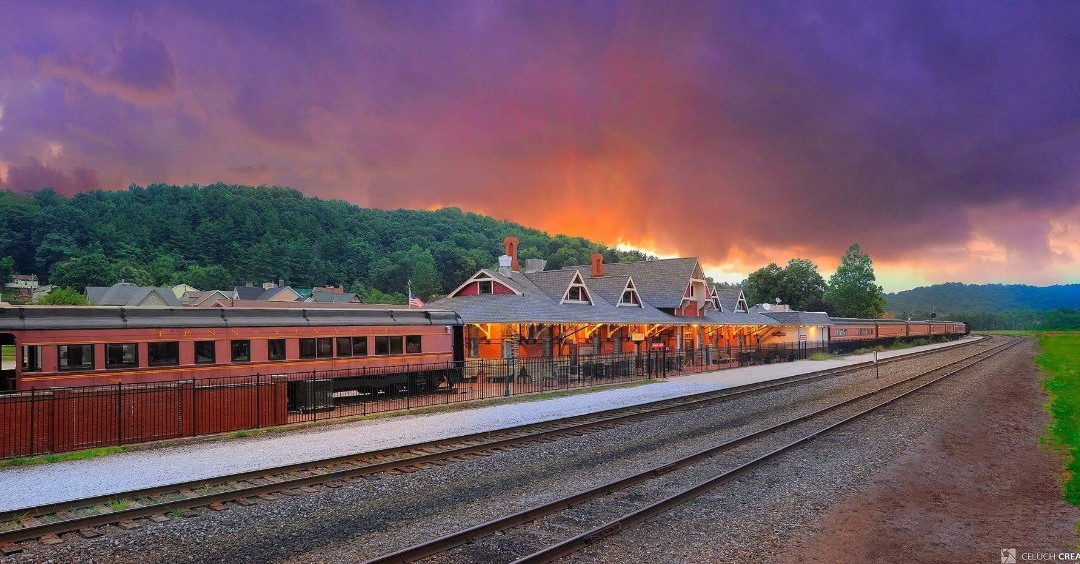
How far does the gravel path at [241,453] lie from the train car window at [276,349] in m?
5.20

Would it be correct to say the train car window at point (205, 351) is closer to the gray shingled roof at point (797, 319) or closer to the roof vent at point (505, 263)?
the roof vent at point (505, 263)

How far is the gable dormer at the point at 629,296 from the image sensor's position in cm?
5044

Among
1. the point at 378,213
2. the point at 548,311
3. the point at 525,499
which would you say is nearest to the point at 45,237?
the point at 378,213

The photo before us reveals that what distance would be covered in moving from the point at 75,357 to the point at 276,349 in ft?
19.9

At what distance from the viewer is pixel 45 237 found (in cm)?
12838

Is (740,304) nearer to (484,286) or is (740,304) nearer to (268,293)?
(484,286)

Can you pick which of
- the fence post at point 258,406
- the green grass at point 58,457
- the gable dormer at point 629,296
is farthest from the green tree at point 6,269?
the green grass at point 58,457

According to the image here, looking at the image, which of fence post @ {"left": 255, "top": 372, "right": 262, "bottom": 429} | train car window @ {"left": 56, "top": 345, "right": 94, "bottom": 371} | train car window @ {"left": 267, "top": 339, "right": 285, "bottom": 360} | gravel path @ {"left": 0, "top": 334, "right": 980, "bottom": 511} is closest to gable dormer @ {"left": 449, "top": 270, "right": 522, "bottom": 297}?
gravel path @ {"left": 0, "top": 334, "right": 980, "bottom": 511}

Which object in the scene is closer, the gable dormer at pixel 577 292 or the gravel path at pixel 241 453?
the gravel path at pixel 241 453

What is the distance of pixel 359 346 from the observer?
84.5ft

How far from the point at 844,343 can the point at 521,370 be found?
42999mm

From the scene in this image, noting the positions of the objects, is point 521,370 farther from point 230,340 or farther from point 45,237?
point 45,237

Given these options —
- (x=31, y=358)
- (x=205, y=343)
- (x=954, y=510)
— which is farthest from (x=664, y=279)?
(x=31, y=358)

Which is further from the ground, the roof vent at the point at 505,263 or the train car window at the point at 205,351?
the roof vent at the point at 505,263
